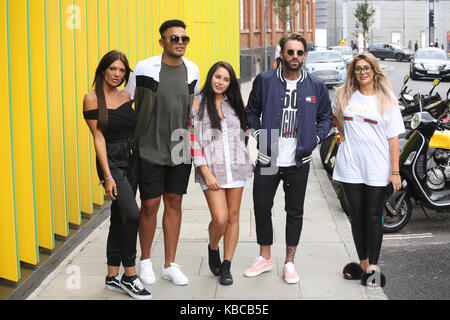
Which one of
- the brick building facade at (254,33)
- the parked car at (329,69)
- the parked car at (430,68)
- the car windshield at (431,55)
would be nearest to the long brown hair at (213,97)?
the parked car at (329,69)

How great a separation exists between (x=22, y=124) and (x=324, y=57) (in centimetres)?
2382

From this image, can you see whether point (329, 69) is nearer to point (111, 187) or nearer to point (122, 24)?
point (122, 24)

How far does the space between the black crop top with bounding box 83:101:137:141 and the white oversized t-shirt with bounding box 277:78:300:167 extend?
3.61 feet

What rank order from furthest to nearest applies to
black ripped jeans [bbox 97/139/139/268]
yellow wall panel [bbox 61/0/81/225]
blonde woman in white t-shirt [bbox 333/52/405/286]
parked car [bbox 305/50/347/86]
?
parked car [bbox 305/50/347/86]
yellow wall panel [bbox 61/0/81/225]
blonde woman in white t-shirt [bbox 333/52/405/286]
black ripped jeans [bbox 97/139/139/268]

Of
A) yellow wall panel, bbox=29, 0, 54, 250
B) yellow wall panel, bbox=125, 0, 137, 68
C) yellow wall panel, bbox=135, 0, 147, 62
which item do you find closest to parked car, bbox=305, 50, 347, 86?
yellow wall panel, bbox=135, 0, 147, 62

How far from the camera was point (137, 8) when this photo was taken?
9367 millimetres

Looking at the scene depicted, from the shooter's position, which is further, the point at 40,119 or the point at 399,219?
the point at 399,219

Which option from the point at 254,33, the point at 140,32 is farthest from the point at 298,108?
the point at 254,33

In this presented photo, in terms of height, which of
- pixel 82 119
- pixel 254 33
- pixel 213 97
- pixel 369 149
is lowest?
pixel 369 149

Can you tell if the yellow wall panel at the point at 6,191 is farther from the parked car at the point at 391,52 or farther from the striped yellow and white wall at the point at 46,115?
the parked car at the point at 391,52

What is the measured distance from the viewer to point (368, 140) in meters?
5.10

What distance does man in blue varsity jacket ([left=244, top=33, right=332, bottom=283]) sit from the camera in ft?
16.6

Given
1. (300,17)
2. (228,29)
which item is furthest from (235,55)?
(300,17)

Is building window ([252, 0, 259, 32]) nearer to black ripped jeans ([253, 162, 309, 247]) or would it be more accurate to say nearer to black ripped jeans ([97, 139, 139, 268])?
black ripped jeans ([253, 162, 309, 247])
